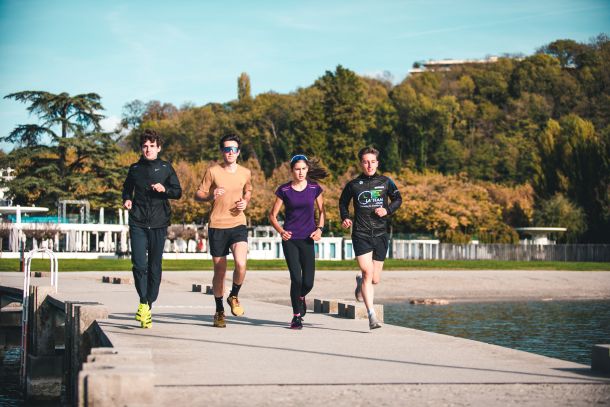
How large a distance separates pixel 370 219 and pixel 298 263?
110cm

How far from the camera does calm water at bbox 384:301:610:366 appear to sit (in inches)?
729

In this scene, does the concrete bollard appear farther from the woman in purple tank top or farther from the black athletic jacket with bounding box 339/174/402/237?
the woman in purple tank top

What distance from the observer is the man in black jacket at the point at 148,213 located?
11.5 m

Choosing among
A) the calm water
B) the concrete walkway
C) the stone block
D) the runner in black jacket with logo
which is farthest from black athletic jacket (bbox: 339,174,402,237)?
the stone block

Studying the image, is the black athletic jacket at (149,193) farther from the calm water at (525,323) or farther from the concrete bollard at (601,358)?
the calm water at (525,323)

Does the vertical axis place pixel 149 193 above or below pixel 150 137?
below

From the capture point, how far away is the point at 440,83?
138 m

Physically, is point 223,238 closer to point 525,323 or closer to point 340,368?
point 340,368

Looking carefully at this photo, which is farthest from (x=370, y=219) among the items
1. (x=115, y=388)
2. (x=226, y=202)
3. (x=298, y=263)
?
(x=115, y=388)

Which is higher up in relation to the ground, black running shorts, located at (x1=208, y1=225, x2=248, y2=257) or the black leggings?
black running shorts, located at (x1=208, y1=225, x2=248, y2=257)

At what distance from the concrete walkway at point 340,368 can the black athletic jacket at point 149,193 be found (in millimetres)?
1288

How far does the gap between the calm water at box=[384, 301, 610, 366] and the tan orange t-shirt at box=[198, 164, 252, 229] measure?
6.26 metres

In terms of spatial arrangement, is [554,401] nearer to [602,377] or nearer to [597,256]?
[602,377]

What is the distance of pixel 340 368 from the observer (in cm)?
833
